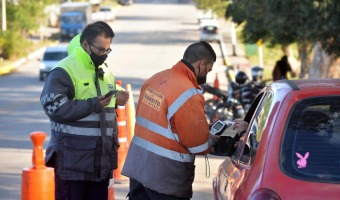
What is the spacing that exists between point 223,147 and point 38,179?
157cm

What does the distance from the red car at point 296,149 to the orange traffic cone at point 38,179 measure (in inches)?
45.5

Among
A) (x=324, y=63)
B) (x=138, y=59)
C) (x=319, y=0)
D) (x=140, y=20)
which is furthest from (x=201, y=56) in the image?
(x=140, y=20)

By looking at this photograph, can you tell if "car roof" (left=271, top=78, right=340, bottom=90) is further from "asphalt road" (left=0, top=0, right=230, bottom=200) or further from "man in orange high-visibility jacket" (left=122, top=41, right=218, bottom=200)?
"asphalt road" (left=0, top=0, right=230, bottom=200)

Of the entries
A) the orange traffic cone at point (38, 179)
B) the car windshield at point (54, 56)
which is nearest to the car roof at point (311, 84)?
the orange traffic cone at point (38, 179)

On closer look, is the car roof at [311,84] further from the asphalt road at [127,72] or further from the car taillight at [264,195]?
the asphalt road at [127,72]

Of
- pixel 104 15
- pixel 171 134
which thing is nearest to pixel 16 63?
pixel 104 15

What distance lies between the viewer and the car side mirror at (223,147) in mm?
6582

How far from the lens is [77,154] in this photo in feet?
21.9

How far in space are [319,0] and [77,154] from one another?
40.4 feet

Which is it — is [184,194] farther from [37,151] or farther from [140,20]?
[140,20]

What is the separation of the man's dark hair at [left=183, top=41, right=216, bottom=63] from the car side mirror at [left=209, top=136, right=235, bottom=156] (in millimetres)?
626

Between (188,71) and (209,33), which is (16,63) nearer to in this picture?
(209,33)

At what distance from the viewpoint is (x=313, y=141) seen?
A: 529 cm

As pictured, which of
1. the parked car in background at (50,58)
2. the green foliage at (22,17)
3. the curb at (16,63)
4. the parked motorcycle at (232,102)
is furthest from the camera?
the green foliage at (22,17)
